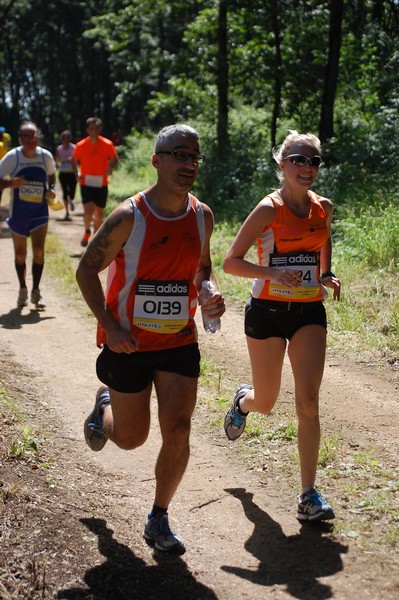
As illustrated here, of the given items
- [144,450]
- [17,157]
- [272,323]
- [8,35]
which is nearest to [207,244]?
[272,323]

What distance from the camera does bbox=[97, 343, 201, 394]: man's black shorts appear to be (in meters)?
4.26

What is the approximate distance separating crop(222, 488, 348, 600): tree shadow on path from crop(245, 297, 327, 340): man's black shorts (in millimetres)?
1073

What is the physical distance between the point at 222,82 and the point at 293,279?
1639 cm

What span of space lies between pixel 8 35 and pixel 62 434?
52172 mm

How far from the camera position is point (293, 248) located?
4941 millimetres

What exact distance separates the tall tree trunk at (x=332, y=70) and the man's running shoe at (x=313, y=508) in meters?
12.5

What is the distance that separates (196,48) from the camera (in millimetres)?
21469

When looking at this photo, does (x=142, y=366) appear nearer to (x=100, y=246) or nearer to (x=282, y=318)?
(x=100, y=246)

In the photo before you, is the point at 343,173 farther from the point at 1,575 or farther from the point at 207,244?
the point at 1,575

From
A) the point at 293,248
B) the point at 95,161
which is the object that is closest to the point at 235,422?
the point at 293,248

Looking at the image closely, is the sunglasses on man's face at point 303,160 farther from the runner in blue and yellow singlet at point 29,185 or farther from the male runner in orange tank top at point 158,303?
the runner in blue and yellow singlet at point 29,185

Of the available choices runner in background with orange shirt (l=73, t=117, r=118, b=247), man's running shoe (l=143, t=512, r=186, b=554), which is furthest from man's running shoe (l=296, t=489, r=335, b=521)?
runner in background with orange shirt (l=73, t=117, r=118, b=247)

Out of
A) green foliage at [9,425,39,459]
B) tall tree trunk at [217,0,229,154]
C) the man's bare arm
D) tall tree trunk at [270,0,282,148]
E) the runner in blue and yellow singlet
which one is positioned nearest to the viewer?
the man's bare arm

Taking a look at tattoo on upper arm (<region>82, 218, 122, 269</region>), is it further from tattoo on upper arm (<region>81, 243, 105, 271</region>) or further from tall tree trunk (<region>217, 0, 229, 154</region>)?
tall tree trunk (<region>217, 0, 229, 154</region>)
